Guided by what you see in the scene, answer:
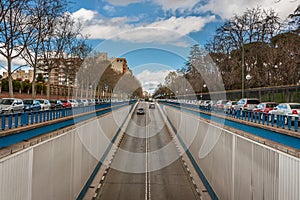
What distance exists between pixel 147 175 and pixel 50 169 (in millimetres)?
12052

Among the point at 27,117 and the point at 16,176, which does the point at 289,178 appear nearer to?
the point at 16,176

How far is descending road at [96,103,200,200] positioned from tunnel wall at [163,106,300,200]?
6.88ft

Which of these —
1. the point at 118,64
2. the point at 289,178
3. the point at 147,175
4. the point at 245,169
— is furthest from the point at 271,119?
the point at 118,64

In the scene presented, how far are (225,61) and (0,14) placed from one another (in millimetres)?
40452

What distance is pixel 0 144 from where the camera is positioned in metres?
10.8

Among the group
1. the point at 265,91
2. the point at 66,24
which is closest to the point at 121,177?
the point at 265,91

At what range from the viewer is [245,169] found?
1025 centimetres

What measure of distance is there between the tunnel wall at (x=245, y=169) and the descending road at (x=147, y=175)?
2.10 meters

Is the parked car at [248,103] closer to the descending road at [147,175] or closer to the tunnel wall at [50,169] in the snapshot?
the descending road at [147,175]

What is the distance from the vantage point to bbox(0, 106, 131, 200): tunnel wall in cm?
707

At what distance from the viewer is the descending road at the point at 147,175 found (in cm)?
1717

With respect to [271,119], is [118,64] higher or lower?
higher

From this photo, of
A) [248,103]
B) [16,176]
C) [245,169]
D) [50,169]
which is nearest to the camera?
[16,176]

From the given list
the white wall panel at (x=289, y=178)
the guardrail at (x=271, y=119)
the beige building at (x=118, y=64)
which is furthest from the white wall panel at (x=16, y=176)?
the beige building at (x=118, y=64)
